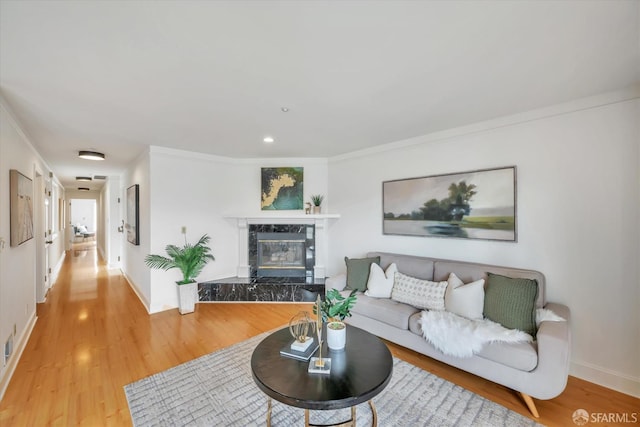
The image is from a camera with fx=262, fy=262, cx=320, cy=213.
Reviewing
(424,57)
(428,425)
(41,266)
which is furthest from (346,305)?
(41,266)

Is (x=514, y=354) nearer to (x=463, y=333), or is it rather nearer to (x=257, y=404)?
(x=463, y=333)

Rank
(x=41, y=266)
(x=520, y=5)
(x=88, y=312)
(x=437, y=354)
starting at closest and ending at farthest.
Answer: (x=520, y=5) < (x=437, y=354) < (x=88, y=312) < (x=41, y=266)

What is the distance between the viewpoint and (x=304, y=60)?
5.75 ft

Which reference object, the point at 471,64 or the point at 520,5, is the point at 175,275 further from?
the point at 520,5

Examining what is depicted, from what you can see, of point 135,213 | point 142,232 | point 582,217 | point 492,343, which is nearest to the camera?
point 492,343

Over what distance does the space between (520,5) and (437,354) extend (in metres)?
2.60

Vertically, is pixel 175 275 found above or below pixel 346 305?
below

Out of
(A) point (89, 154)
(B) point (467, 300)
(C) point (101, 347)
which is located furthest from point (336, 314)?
(A) point (89, 154)

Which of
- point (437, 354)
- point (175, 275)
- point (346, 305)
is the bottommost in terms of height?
point (437, 354)

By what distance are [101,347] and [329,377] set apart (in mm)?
2788

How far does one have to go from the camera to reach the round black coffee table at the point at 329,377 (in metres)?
1.43

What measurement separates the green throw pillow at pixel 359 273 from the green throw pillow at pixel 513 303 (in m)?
1.32

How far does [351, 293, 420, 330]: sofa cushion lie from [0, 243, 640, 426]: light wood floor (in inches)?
15.0

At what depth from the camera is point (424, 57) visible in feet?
5.68
